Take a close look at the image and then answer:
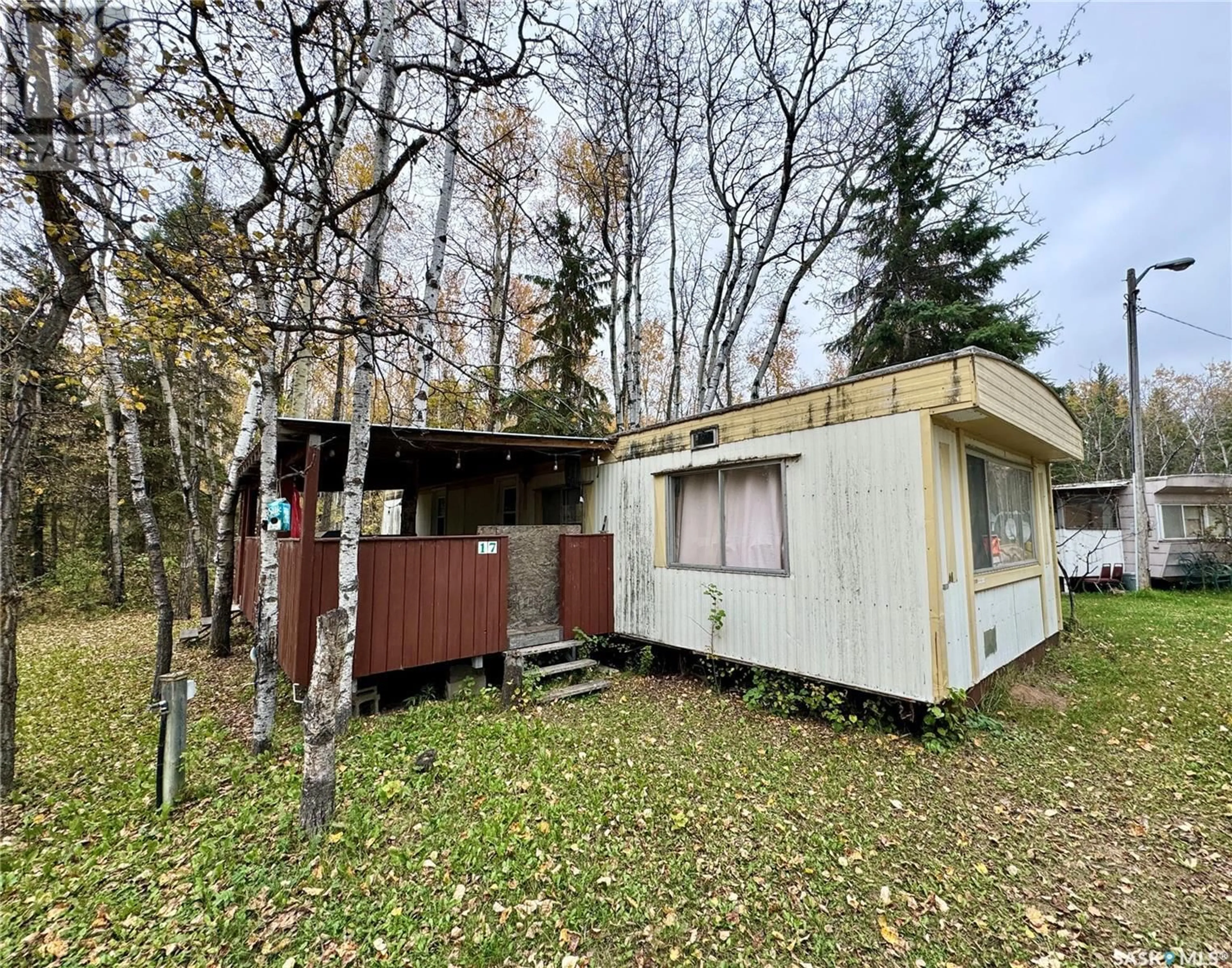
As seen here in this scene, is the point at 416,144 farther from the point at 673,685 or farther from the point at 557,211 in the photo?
the point at 557,211

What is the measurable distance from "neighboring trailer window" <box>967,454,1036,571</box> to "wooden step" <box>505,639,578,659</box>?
435 cm

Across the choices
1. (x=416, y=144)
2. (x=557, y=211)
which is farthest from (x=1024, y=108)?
(x=416, y=144)

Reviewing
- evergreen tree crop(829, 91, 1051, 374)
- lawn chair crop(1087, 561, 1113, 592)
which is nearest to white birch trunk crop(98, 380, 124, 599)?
evergreen tree crop(829, 91, 1051, 374)

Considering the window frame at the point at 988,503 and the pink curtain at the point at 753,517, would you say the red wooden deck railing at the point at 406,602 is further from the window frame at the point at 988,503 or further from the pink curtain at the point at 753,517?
the window frame at the point at 988,503

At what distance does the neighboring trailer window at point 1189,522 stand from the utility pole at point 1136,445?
0.76 meters

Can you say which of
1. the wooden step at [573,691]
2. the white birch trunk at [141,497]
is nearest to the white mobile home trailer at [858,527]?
the wooden step at [573,691]

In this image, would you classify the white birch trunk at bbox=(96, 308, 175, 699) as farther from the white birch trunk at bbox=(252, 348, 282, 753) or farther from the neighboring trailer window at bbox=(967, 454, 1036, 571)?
the neighboring trailer window at bbox=(967, 454, 1036, 571)

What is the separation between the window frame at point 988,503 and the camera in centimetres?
475

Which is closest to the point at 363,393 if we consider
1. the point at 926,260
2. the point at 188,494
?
the point at 188,494

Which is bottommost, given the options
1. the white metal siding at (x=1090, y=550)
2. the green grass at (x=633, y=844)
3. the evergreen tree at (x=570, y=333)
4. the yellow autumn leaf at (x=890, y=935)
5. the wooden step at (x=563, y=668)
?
the yellow autumn leaf at (x=890, y=935)

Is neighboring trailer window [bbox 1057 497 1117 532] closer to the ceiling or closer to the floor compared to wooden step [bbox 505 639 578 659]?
closer to the ceiling

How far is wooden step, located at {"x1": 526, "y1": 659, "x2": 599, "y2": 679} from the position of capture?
5.51 m

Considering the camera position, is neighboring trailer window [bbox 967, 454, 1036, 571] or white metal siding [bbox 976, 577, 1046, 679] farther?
neighboring trailer window [bbox 967, 454, 1036, 571]

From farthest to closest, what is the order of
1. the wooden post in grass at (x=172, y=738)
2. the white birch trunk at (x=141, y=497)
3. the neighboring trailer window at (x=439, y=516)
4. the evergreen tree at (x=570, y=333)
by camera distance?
the evergreen tree at (x=570, y=333) → the neighboring trailer window at (x=439, y=516) → the white birch trunk at (x=141, y=497) → the wooden post in grass at (x=172, y=738)
